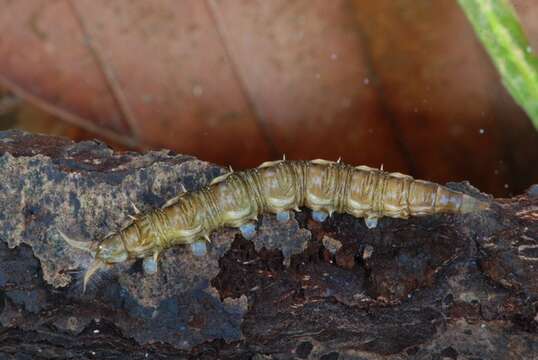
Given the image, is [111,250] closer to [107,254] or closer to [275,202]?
[107,254]

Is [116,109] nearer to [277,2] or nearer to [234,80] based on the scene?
[234,80]

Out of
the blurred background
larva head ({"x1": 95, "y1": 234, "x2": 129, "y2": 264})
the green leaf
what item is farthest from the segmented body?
the blurred background

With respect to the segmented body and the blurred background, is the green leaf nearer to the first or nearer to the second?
the segmented body

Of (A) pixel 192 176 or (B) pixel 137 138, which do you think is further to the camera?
(B) pixel 137 138

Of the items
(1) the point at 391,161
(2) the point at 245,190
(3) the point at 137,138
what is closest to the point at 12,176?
(2) the point at 245,190

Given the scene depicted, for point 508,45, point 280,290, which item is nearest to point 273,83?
point 508,45

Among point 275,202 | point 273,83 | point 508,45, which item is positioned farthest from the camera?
point 273,83
